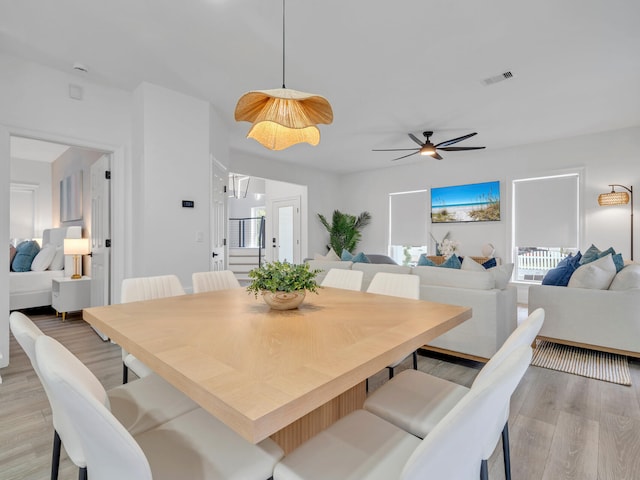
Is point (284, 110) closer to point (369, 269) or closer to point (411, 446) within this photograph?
point (411, 446)

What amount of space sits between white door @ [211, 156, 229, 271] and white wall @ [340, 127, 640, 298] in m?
3.96

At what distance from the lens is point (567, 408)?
2172mm

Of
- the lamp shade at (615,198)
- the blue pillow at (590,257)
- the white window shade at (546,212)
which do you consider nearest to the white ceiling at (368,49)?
the lamp shade at (615,198)

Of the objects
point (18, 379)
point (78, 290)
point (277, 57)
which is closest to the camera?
point (18, 379)

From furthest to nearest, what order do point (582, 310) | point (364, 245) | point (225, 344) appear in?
point (364, 245) < point (582, 310) < point (225, 344)

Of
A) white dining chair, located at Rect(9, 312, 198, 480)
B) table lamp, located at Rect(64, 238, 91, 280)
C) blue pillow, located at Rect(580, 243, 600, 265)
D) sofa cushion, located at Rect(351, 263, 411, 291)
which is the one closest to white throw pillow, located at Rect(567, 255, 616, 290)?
blue pillow, located at Rect(580, 243, 600, 265)

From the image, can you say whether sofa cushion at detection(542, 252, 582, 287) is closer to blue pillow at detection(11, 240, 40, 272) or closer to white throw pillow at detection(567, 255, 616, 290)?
white throw pillow at detection(567, 255, 616, 290)

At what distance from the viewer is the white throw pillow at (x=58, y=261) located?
16.7ft

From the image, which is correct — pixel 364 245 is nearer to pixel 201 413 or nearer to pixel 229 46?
pixel 229 46

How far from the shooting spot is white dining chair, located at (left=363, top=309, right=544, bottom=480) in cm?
106

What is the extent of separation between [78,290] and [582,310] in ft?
19.7

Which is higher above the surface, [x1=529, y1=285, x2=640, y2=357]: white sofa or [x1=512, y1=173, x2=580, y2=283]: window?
[x1=512, y1=173, x2=580, y2=283]: window

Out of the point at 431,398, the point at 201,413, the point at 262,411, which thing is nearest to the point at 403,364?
the point at 431,398

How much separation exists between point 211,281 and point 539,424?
94.2 inches
